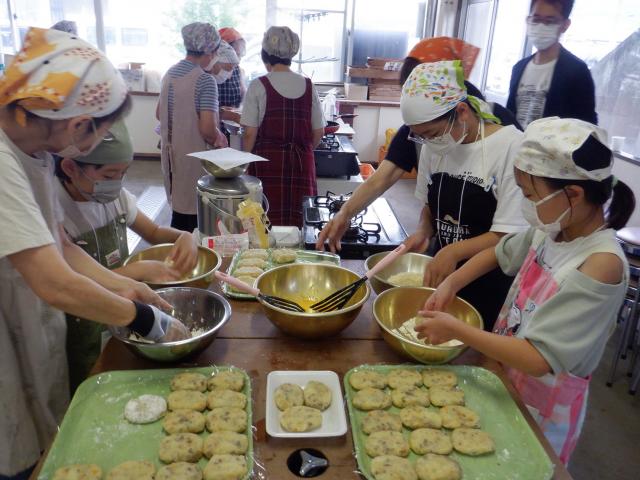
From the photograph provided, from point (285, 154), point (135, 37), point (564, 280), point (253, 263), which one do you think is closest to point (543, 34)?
point (285, 154)

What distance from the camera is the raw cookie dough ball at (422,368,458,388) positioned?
119cm

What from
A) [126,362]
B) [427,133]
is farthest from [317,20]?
[126,362]

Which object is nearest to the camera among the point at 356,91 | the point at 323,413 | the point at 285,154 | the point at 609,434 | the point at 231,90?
the point at 323,413

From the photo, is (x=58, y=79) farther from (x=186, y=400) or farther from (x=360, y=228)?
(x=360, y=228)

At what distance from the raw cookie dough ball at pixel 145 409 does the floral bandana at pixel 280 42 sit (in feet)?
7.77

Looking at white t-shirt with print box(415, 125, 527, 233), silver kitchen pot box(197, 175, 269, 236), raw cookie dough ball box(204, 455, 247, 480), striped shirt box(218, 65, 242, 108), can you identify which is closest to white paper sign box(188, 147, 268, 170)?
silver kitchen pot box(197, 175, 269, 236)

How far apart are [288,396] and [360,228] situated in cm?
126

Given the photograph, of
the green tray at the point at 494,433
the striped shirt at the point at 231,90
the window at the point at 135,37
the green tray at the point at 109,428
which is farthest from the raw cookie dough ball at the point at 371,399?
the window at the point at 135,37

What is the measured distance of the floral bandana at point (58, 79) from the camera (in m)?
0.98

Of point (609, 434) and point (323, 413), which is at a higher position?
point (323, 413)

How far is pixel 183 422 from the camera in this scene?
3.42ft

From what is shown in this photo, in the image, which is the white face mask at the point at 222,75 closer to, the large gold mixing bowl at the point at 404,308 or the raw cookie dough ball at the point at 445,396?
A: the large gold mixing bowl at the point at 404,308

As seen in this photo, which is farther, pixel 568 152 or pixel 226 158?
pixel 226 158

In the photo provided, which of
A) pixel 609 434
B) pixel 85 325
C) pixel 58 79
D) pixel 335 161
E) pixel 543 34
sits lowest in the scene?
pixel 609 434
